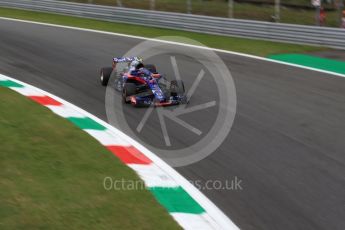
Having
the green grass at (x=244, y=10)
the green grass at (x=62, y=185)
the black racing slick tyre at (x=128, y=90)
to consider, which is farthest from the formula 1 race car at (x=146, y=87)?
the green grass at (x=244, y=10)

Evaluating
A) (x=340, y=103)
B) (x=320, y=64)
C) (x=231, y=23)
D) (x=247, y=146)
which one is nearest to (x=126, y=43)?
(x=231, y=23)

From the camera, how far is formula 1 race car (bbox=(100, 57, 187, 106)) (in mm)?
8672

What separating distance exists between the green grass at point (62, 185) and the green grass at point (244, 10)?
14.8m

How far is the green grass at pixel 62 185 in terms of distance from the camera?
4.54 meters

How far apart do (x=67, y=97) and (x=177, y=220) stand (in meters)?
5.27

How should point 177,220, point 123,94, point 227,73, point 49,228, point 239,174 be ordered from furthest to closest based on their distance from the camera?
point 227,73, point 123,94, point 239,174, point 177,220, point 49,228

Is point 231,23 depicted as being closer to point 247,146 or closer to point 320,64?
point 320,64

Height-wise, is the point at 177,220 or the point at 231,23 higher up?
the point at 231,23

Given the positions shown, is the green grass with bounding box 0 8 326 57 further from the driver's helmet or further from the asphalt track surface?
the driver's helmet

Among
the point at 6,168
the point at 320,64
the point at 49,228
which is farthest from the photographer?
the point at 320,64

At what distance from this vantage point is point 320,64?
12953mm

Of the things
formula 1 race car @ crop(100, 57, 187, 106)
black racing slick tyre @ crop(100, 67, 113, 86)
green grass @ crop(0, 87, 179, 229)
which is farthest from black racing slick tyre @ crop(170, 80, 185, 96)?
green grass @ crop(0, 87, 179, 229)

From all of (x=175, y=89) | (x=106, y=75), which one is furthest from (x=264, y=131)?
(x=106, y=75)

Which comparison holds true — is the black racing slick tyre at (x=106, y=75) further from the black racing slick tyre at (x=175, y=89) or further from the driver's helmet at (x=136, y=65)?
the black racing slick tyre at (x=175, y=89)
